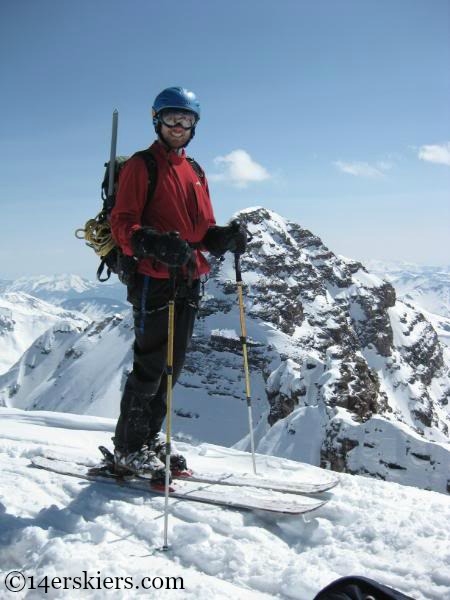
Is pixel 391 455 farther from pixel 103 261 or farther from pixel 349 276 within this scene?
pixel 349 276

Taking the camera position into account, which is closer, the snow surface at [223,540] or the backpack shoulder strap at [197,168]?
the snow surface at [223,540]

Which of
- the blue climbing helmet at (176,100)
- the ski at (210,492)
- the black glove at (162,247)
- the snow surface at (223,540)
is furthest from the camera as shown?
the blue climbing helmet at (176,100)

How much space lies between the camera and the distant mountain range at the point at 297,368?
34.2 metres

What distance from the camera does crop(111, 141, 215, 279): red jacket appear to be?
4609 millimetres

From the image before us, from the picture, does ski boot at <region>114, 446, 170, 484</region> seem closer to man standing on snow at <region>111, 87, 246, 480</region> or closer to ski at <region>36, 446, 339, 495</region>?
man standing on snow at <region>111, 87, 246, 480</region>

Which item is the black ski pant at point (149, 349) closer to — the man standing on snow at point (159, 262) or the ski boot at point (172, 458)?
the man standing on snow at point (159, 262)

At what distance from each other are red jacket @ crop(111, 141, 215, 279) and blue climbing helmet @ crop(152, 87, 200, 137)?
0.38 meters

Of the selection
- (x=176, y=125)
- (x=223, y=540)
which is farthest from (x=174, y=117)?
(x=223, y=540)

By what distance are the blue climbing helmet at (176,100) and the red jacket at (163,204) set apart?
0.38 m

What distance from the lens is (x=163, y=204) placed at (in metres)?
4.88

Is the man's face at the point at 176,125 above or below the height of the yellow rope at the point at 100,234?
above

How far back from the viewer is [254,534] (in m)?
3.98

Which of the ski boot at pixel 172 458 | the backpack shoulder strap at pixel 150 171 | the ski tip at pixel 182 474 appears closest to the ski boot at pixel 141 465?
the ski boot at pixel 172 458

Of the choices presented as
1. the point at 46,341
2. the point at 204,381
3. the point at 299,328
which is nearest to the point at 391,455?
the point at 204,381
